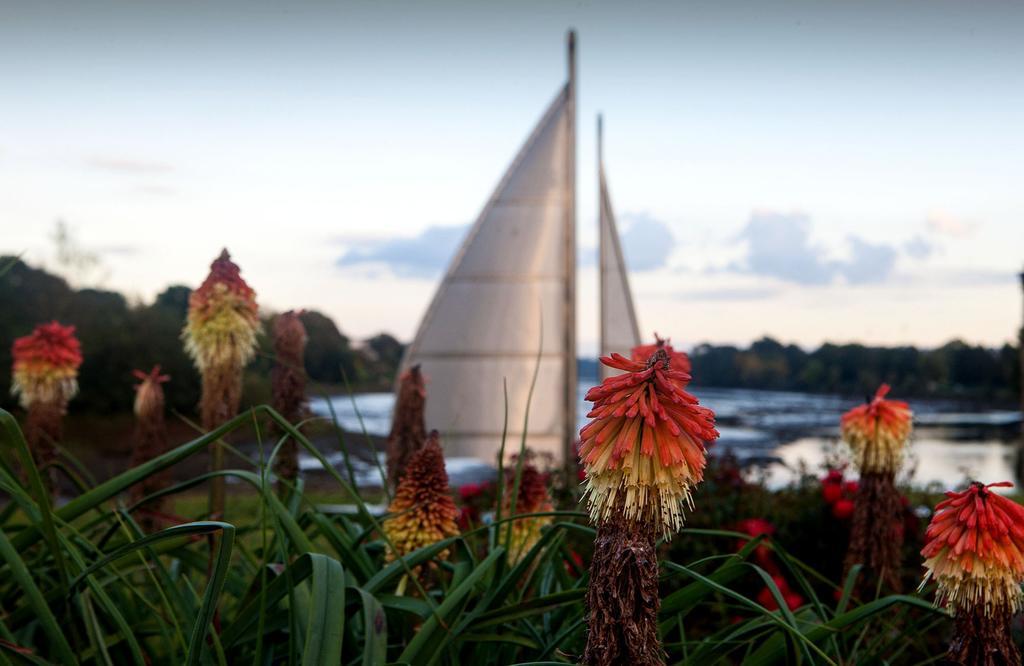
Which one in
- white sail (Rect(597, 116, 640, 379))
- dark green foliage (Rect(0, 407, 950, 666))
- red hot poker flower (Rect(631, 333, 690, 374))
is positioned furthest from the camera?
white sail (Rect(597, 116, 640, 379))

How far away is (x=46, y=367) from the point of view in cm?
444

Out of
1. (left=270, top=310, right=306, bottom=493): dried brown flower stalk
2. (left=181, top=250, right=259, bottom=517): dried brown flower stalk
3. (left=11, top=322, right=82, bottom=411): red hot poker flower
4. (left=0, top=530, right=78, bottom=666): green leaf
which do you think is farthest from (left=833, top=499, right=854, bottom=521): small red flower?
(left=0, top=530, right=78, bottom=666): green leaf

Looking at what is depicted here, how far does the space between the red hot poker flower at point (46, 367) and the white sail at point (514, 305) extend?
992cm

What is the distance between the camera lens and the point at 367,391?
1850 centimetres

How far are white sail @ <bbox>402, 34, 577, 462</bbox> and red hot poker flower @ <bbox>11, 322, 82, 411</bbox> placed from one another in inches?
391

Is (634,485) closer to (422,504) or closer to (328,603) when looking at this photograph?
(328,603)

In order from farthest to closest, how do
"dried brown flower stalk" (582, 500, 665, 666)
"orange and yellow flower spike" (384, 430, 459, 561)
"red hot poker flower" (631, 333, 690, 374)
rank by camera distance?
1. "red hot poker flower" (631, 333, 690, 374)
2. "orange and yellow flower spike" (384, 430, 459, 561)
3. "dried brown flower stalk" (582, 500, 665, 666)

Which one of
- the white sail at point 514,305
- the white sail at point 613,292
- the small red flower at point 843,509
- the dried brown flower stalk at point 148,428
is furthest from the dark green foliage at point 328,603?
the white sail at point 613,292

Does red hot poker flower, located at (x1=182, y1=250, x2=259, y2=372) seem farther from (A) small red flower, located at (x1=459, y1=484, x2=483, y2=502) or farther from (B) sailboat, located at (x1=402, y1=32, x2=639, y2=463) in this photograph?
(B) sailboat, located at (x1=402, y1=32, x2=639, y2=463)

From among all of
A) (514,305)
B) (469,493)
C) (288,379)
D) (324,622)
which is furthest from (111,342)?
(324,622)

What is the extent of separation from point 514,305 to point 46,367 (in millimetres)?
10377

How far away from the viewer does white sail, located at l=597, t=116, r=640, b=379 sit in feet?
47.3

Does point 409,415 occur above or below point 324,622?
above

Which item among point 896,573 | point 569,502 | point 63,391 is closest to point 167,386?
point 569,502
